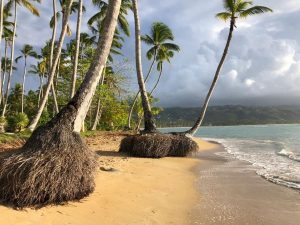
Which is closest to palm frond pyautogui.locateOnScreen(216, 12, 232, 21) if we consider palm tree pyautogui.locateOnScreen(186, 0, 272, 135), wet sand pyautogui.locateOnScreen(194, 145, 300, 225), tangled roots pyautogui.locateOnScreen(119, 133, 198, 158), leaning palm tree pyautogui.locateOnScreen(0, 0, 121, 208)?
palm tree pyautogui.locateOnScreen(186, 0, 272, 135)

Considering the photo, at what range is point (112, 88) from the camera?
125ft

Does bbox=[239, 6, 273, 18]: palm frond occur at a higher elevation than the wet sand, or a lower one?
higher

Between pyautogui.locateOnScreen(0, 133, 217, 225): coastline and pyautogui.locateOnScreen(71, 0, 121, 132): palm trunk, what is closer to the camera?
pyautogui.locateOnScreen(0, 133, 217, 225): coastline

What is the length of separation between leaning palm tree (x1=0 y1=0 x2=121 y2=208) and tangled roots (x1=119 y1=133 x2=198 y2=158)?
270 inches

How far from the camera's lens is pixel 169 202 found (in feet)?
25.7

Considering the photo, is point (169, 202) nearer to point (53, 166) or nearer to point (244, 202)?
point (244, 202)

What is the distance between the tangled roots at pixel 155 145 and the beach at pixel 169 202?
9.26 ft

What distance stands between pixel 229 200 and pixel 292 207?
55.4 inches

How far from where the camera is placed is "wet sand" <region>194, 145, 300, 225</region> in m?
6.83

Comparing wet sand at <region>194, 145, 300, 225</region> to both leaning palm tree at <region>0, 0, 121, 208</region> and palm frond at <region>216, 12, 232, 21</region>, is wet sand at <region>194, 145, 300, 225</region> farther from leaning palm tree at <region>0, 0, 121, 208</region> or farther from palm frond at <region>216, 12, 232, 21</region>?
palm frond at <region>216, 12, 232, 21</region>

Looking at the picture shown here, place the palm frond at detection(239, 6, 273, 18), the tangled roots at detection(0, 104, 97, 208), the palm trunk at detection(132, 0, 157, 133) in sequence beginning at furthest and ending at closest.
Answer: the palm frond at detection(239, 6, 273, 18) → the palm trunk at detection(132, 0, 157, 133) → the tangled roots at detection(0, 104, 97, 208)

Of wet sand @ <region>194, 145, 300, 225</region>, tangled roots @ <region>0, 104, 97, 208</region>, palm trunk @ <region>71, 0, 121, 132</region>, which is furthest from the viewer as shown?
palm trunk @ <region>71, 0, 121, 132</region>

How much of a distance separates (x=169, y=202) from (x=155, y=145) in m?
7.22

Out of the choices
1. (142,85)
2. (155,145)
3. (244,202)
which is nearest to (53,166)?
(244,202)
